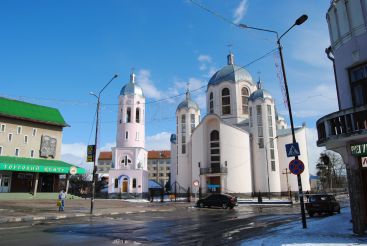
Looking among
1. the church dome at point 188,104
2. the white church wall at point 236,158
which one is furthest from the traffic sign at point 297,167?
the church dome at point 188,104

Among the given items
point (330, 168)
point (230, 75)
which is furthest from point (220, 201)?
point (330, 168)

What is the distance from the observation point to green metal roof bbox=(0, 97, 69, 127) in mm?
41406

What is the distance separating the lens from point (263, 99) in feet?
186

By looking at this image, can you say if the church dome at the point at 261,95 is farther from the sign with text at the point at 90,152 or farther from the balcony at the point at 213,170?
the sign with text at the point at 90,152

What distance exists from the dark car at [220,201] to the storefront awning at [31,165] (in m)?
14.6

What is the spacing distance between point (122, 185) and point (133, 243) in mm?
46196

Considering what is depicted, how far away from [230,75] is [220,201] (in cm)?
3600

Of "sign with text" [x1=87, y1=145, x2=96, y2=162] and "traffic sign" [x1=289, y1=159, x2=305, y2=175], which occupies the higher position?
"sign with text" [x1=87, y1=145, x2=96, y2=162]

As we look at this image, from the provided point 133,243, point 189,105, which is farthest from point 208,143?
point 133,243

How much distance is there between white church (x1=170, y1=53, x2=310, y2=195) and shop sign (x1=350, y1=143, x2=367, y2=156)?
42.0 meters

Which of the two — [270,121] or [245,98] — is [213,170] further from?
Answer: [245,98]

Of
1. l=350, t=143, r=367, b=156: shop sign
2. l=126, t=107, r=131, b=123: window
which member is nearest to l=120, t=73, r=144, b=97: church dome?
l=126, t=107, r=131, b=123: window

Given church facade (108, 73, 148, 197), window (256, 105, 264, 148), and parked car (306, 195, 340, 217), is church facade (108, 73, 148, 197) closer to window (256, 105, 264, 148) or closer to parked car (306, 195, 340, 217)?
window (256, 105, 264, 148)

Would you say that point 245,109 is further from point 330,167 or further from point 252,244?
point 252,244
